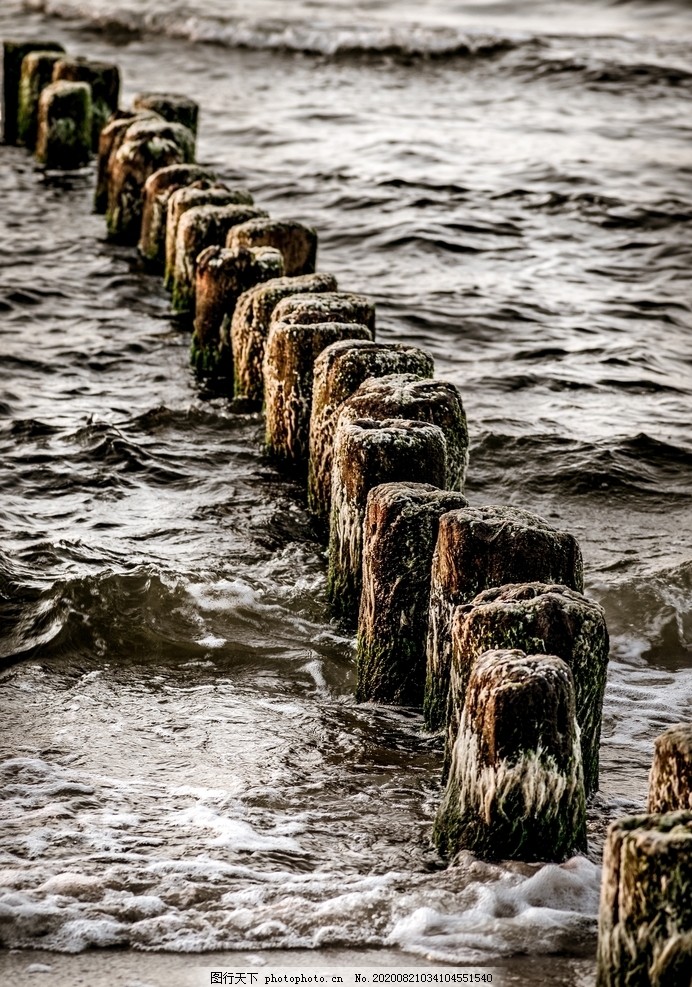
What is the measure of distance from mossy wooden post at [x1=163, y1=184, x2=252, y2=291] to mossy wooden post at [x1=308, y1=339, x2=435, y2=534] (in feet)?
8.97

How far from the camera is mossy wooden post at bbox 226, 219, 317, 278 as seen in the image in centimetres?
700

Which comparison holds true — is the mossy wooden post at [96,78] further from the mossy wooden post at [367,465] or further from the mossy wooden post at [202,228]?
the mossy wooden post at [367,465]

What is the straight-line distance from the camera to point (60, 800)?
3.64m

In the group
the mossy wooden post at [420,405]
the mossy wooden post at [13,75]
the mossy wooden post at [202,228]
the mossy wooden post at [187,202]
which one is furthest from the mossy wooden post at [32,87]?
the mossy wooden post at [420,405]

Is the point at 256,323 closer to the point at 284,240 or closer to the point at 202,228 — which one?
the point at 284,240

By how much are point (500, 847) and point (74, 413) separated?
4113 mm

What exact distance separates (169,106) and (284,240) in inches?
154

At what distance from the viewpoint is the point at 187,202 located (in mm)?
7730

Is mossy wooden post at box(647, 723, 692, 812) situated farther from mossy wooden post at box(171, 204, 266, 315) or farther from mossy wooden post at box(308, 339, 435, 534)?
mossy wooden post at box(171, 204, 266, 315)

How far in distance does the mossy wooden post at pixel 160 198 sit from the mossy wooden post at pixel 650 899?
6081mm

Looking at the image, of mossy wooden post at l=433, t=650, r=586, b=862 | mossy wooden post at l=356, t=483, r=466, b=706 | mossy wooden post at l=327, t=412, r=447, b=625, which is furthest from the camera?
mossy wooden post at l=327, t=412, r=447, b=625

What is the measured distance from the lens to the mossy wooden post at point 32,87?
37.3 feet

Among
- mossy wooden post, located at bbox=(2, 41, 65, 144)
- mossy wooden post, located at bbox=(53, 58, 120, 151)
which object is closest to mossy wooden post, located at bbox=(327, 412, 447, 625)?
mossy wooden post, located at bbox=(53, 58, 120, 151)

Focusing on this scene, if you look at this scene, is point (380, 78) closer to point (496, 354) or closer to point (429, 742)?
point (496, 354)
